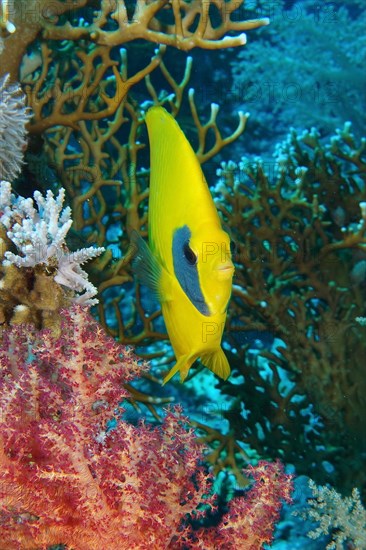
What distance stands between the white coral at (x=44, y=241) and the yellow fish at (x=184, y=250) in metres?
0.47

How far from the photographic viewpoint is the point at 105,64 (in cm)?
311

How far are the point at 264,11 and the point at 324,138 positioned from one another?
98.5 inches

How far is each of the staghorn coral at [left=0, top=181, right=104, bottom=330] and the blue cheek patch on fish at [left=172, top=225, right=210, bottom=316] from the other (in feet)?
2.13

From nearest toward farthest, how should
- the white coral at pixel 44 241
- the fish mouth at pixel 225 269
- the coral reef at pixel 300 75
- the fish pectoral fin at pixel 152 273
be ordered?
the fish mouth at pixel 225 269 → the fish pectoral fin at pixel 152 273 → the white coral at pixel 44 241 → the coral reef at pixel 300 75

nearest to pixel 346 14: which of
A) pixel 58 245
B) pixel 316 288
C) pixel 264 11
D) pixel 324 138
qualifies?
pixel 264 11

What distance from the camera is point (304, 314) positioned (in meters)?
3.51

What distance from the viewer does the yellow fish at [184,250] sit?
1488 mm

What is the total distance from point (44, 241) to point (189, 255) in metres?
0.82

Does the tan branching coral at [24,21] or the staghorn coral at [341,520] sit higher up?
the tan branching coral at [24,21]

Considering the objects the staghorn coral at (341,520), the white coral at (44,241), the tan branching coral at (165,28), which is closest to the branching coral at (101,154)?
the tan branching coral at (165,28)

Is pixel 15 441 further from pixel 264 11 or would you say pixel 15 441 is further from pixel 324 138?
pixel 264 11

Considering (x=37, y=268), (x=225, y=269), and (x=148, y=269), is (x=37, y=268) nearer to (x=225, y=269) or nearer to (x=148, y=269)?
(x=148, y=269)

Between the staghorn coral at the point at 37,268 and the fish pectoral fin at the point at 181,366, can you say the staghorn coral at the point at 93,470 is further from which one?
the staghorn coral at the point at 37,268

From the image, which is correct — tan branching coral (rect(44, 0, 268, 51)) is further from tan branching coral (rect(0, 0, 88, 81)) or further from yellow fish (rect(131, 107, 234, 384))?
yellow fish (rect(131, 107, 234, 384))
